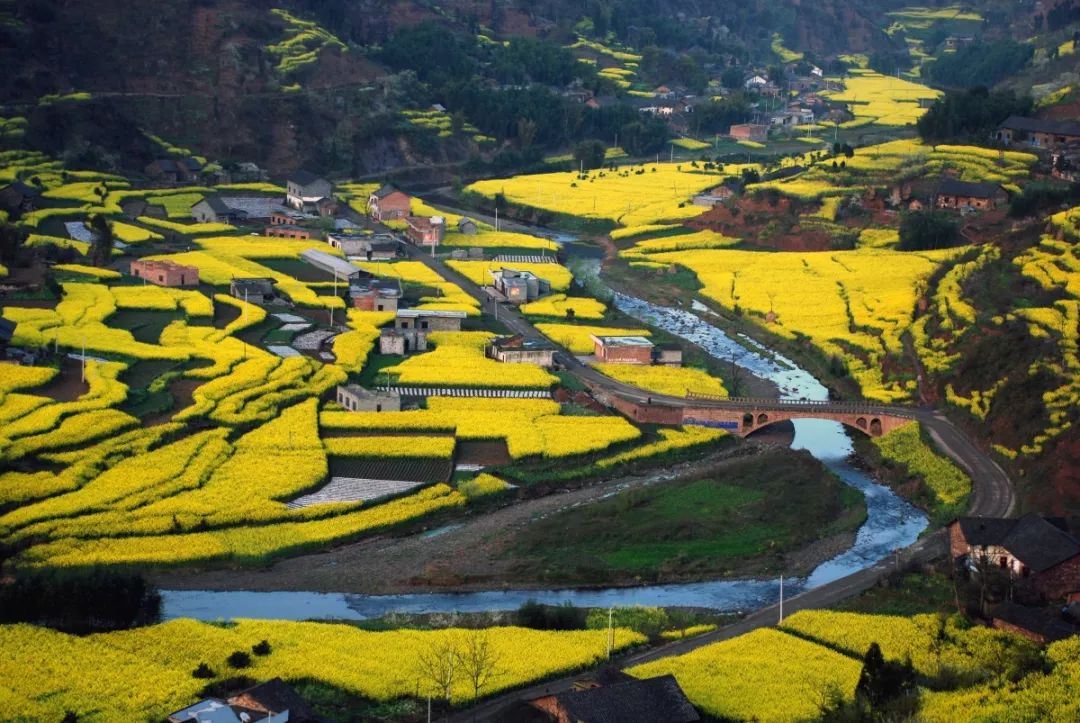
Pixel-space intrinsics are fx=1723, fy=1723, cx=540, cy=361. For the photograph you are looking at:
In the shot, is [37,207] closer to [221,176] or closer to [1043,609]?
[221,176]

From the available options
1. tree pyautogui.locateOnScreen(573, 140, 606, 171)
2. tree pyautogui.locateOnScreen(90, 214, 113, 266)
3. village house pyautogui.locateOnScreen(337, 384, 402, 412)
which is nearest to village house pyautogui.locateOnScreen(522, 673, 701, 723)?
village house pyautogui.locateOnScreen(337, 384, 402, 412)

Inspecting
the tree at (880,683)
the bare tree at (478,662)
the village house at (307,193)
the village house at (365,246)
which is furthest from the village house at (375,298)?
the tree at (880,683)

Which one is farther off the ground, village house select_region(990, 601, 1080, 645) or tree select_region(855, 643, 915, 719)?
tree select_region(855, 643, 915, 719)

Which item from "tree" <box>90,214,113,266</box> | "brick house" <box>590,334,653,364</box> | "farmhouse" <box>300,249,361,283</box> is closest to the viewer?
"brick house" <box>590,334,653,364</box>

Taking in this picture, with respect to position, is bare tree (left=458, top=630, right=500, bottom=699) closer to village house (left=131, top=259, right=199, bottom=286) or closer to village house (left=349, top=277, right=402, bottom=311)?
village house (left=349, top=277, right=402, bottom=311)

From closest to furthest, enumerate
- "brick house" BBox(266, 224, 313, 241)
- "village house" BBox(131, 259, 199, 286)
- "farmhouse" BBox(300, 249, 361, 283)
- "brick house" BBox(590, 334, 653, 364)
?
"brick house" BBox(590, 334, 653, 364) → "village house" BBox(131, 259, 199, 286) → "farmhouse" BBox(300, 249, 361, 283) → "brick house" BBox(266, 224, 313, 241)

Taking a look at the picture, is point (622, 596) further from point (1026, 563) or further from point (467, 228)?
point (467, 228)

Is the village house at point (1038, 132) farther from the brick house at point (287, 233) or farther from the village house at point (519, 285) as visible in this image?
the brick house at point (287, 233)
